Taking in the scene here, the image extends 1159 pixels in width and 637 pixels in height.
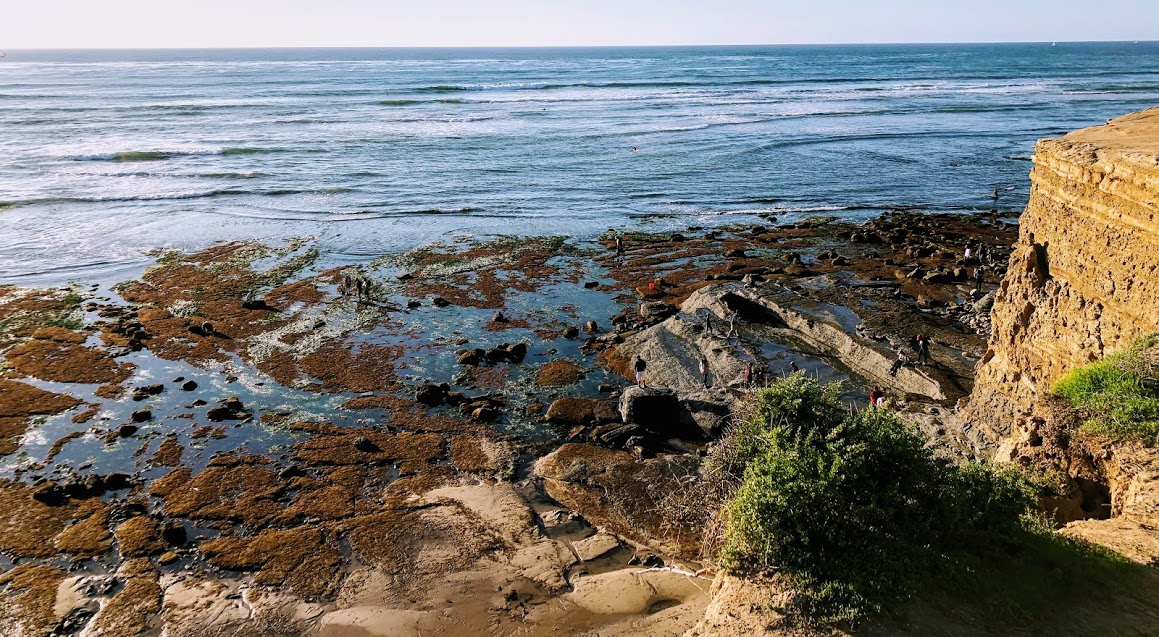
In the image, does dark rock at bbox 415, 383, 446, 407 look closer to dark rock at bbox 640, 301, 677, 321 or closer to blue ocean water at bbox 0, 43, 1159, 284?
dark rock at bbox 640, 301, 677, 321

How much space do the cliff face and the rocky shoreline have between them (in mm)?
1860

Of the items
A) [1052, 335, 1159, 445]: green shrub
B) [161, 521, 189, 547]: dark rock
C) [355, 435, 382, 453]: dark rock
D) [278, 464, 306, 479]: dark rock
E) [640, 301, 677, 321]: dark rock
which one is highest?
[1052, 335, 1159, 445]: green shrub

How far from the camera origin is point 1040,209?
51.9 ft

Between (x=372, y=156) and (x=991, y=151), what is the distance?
5039cm

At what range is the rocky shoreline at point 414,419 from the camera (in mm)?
13422

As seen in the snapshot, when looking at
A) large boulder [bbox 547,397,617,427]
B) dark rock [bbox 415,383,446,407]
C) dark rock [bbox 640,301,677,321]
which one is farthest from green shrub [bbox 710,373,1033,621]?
dark rock [bbox 640,301,677,321]

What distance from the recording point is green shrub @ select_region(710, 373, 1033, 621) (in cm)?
945

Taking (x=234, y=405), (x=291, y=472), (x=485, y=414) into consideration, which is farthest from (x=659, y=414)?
(x=234, y=405)

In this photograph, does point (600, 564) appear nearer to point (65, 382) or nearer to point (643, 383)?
point (643, 383)

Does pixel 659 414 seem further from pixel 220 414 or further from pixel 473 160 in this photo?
pixel 473 160

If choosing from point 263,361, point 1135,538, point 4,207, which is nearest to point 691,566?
point 1135,538

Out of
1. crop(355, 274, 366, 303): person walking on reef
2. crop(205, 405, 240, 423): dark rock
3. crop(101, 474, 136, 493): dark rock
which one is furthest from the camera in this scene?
crop(355, 274, 366, 303): person walking on reef

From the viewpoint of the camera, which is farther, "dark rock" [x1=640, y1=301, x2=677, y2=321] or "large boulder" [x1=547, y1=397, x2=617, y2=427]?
"dark rock" [x1=640, y1=301, x2=677, y2=321]

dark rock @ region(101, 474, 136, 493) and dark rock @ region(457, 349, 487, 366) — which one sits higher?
dark rock @ region(457, 349, 487, 366)
